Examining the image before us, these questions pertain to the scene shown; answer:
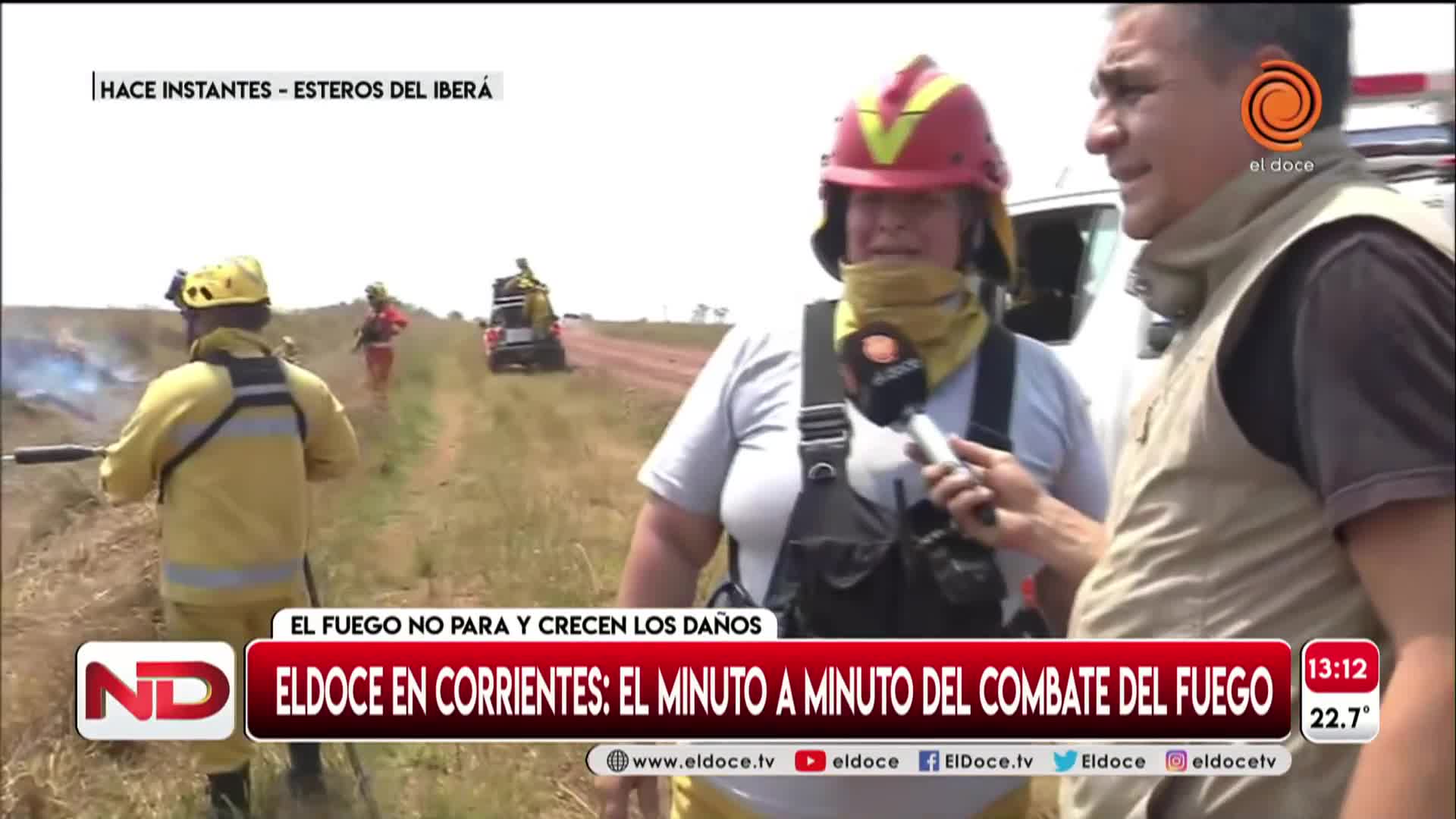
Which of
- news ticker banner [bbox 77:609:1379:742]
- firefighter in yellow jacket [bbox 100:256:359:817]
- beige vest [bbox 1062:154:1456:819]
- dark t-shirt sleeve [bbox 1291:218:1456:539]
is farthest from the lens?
firefighter in yellow jacket [bbox 100:256:359:817]

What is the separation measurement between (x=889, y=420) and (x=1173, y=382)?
0.36 meters

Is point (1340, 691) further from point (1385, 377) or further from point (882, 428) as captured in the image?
point (882, 428)

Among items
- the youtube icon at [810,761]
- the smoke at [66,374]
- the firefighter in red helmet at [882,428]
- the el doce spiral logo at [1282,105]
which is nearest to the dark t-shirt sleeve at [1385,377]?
the el doce spiral logo at [1282,105]

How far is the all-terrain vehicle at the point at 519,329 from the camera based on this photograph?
165 cm

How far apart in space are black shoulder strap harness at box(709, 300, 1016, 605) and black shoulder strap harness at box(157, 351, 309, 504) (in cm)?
70

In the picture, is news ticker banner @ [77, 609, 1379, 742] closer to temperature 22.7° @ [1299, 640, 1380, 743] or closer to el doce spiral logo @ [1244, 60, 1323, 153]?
temperature 22.7° @ [1299, 640, 1380, 743]

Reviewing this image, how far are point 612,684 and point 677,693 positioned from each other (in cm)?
9

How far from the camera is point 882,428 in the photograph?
147 centimetres

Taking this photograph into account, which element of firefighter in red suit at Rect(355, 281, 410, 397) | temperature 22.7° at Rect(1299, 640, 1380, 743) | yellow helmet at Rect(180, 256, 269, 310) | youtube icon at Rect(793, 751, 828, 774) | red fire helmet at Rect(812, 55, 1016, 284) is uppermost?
red fire helmet at Rect(812, 55, 1016, 284)

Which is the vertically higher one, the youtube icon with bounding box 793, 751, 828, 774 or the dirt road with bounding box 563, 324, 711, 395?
the dirt road with bounding box 563, 324, 711, 395

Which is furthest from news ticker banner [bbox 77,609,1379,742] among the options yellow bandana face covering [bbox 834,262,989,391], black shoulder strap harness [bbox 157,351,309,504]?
yellow bandana face covering [bbox 834,262,989,391]

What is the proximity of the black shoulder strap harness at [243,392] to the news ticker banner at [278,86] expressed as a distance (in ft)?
1.18

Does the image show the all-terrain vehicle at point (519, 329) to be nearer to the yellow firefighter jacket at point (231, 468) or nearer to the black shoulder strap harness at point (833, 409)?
the yellow firefighter jacket at point (231, 468)

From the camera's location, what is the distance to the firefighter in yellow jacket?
167cm
